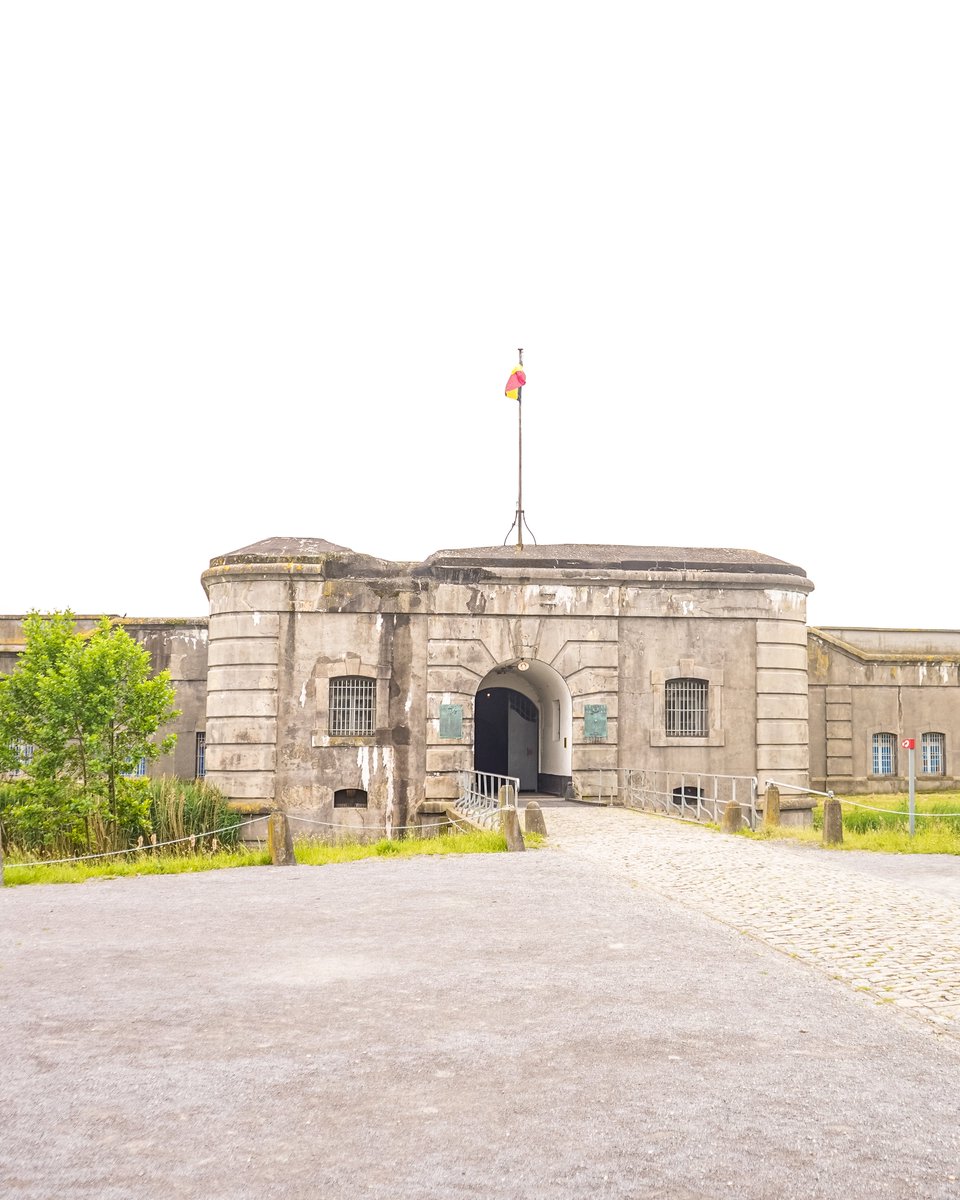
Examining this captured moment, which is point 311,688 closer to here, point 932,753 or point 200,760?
point 200,760

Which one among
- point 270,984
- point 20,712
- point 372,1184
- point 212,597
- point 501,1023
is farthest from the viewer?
point 212,597

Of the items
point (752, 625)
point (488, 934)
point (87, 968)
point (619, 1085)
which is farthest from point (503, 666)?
point (619, 1085)

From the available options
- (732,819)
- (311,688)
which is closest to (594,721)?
(732,819)

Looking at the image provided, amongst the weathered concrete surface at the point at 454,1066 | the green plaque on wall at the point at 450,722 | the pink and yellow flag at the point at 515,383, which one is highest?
the pink and yellow flag at the point at 515,383

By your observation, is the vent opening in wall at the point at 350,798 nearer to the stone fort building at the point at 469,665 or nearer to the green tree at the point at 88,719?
the stone fort building at the point at 469,665

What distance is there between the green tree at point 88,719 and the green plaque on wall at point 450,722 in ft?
17.1

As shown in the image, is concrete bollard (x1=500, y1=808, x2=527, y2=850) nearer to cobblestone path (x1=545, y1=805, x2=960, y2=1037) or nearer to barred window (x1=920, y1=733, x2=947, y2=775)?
cobblestone path (x1=545, y1=805, x2=960, y2=1037)

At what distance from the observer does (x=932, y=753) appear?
29172 millimetres

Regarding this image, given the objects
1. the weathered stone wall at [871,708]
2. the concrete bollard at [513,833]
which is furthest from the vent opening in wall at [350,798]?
the weathered stone wall at [871,708]

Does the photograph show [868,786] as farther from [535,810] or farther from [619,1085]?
[619,1085]

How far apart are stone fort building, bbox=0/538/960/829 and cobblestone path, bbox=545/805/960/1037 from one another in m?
5.17

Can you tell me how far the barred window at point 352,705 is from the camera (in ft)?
76.8

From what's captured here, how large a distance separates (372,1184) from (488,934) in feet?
17.4

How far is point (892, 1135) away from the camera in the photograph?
5406mm
